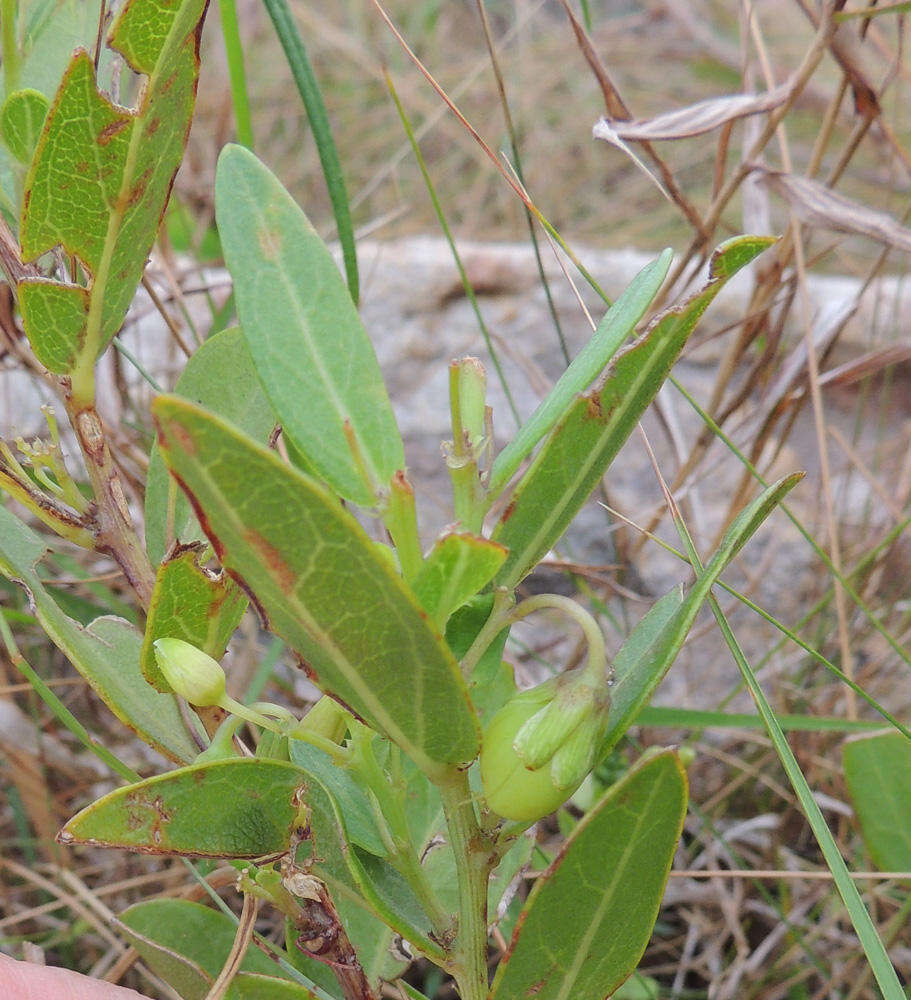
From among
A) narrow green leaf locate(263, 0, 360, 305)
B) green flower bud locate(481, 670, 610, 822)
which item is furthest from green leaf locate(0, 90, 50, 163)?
green flower bud locate(481, 670, 610, 822)

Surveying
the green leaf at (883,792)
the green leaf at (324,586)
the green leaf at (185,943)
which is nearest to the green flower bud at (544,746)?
the green leaf at (324,586)

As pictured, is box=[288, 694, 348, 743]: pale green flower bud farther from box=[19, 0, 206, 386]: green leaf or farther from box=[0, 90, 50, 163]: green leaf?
box=[0, 90, 50, 163]: green leaf

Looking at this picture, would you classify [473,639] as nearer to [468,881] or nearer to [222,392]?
[468,881]

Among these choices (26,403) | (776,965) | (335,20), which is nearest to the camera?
(776,965)

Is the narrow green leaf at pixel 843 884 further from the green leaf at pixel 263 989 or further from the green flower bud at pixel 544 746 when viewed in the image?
the green leaf at pixel 263 989

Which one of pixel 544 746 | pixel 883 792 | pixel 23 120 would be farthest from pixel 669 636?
pixel 883 792

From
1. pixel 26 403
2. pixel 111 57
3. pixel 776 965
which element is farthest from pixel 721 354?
pixel 111 57

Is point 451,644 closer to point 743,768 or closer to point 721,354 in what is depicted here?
point 743,768
